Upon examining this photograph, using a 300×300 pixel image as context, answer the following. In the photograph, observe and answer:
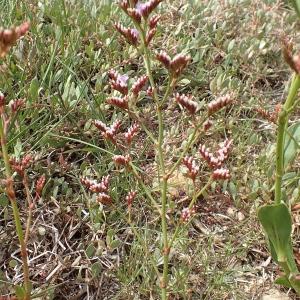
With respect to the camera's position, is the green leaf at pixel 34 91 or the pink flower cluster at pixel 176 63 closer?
the pink flower cluster at pixel 176 63

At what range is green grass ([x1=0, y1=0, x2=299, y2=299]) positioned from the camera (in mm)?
1918

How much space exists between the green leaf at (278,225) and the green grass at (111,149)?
31cm

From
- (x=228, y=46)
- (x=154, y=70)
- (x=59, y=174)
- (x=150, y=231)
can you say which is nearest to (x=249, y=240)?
(x=150, y=231)

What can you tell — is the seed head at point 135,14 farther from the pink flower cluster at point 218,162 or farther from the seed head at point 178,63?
the pink flower cluster at point 218,162

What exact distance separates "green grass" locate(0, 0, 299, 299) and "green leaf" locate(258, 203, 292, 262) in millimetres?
307

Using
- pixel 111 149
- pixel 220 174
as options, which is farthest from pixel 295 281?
pixel 111 149

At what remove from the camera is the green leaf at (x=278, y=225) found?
1581 mm

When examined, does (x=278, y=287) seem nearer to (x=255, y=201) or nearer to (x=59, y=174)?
(x=255, y=201)

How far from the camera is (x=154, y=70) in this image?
107 inches

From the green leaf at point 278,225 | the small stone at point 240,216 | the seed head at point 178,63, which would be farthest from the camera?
the small stone at point 240,216

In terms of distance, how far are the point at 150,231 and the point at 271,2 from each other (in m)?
1.84

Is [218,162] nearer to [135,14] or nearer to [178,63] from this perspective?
[178,63]

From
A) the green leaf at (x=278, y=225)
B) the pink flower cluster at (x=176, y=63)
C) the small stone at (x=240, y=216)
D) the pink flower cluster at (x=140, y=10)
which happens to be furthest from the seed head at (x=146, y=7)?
the small stone at (x=240, y=216)

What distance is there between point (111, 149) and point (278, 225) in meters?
0.81
